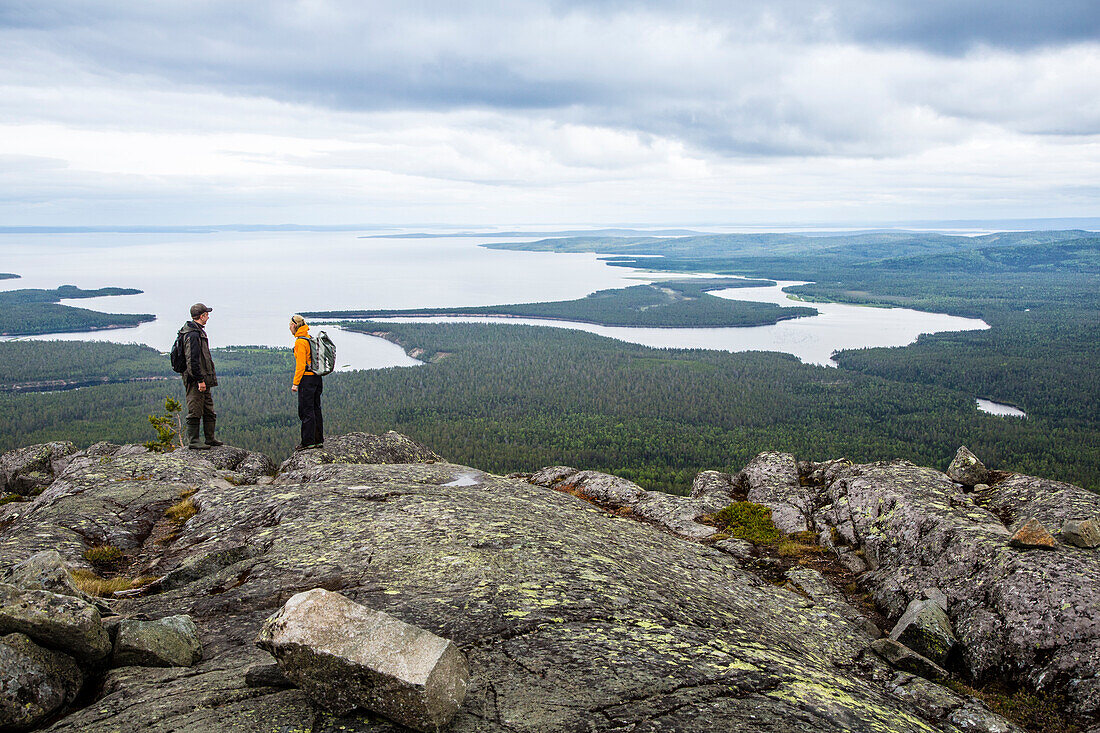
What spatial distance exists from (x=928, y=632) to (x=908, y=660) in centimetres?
93

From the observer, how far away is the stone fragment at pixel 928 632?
11.6 meters

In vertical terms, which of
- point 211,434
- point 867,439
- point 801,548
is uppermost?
point 211,434

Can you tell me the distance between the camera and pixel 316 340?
22016 millimetres

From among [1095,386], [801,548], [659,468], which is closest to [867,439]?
[659,468]

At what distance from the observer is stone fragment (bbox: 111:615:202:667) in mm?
7676

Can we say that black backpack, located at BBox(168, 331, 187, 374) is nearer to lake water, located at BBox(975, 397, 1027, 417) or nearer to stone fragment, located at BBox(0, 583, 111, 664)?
stone fragment, located at BBox(0, 583, 111, 664)

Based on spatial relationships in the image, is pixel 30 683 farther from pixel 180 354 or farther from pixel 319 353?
pixel 180 354

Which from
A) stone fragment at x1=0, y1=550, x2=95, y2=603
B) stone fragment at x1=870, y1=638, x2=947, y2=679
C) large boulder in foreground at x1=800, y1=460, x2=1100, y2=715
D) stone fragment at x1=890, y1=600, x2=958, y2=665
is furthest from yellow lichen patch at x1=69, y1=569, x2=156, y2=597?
large boulder in foreground at x1=800, y1=460, x2=1100, y2=715

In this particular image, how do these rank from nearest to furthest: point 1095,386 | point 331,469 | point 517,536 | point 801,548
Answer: point 517,536 → point 801,548 → point 331,469 → point 1095,386

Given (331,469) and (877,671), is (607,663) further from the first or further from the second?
(331,469)

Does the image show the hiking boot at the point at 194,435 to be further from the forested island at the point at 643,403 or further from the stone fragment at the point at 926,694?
the forested island at the point at 643,403

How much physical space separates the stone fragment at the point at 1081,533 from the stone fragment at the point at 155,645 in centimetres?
1592

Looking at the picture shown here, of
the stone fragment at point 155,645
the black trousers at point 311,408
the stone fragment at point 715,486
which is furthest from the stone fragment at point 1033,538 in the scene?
the black trousers at point 311,408

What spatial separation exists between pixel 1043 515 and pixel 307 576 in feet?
52.1
